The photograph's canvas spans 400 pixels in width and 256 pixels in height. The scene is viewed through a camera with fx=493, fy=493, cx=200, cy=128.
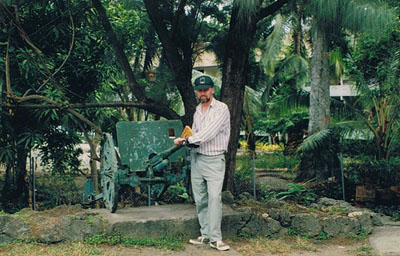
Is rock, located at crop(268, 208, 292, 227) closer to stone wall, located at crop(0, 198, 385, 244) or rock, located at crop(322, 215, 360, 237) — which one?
stone wall, located at crop(0, 198, 385, 244)

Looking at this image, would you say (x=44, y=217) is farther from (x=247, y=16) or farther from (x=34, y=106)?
(x=247, y=16)

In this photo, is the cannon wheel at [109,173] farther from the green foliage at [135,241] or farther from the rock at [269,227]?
the rock at [269,227]

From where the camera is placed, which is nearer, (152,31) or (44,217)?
(44,217)

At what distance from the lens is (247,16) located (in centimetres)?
745

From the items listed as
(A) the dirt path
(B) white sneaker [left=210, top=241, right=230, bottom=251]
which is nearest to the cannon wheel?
(A) the dirt path

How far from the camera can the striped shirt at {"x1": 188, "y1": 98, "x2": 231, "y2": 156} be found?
5.32 meters

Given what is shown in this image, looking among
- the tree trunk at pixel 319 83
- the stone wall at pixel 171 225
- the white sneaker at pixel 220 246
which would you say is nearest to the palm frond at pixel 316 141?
the tree trunk at pixel 319 83

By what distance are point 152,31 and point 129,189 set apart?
14.2ft

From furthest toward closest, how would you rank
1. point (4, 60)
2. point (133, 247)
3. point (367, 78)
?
1. point (367, 78)
2. point (4, 60)
3. point (133, 247)

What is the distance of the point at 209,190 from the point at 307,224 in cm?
155

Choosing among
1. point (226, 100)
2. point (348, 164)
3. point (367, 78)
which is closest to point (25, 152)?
point (226, 100)

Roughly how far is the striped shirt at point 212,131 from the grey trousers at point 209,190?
0.09 m

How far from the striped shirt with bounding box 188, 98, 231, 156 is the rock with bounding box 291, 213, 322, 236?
1.52 meters

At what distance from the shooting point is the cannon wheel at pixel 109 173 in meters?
5.94
